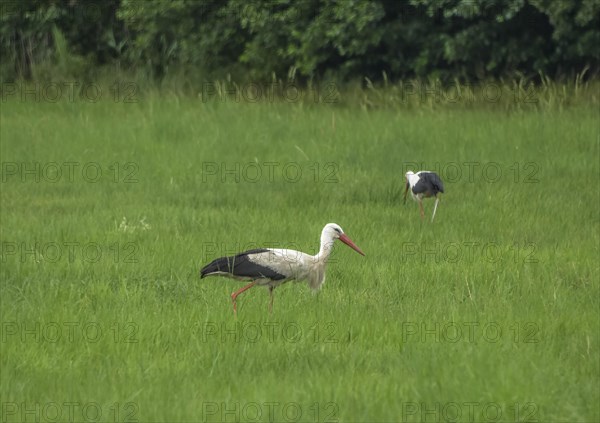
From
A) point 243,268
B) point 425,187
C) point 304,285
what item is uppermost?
point 243,268

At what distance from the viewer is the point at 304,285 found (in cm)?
903

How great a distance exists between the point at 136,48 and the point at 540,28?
29.9 ft

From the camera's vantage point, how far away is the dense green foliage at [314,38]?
1927cm

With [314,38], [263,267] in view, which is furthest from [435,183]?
[314,38]

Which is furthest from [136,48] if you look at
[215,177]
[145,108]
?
[215,177]

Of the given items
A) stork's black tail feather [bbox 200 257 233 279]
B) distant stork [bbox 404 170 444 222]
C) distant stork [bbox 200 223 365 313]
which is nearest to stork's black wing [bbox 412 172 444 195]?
distant stork [bbox 404 170 444 222]

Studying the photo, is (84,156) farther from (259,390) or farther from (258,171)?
(259,390)

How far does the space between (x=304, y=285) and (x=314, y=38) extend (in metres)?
11.8

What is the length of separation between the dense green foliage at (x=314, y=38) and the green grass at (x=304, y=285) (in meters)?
2.29

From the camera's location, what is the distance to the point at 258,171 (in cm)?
1431

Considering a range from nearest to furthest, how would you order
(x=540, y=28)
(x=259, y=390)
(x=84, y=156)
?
(x=259, y=390) < (x=84, y=156) < (x=540, y=28)

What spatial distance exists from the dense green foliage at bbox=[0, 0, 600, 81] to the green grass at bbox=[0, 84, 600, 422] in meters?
2.29

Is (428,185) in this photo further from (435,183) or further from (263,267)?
(263,267)

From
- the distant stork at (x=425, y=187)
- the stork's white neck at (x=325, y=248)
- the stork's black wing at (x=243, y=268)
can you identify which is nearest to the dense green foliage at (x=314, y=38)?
the distant stork at (x=425, y=187)
